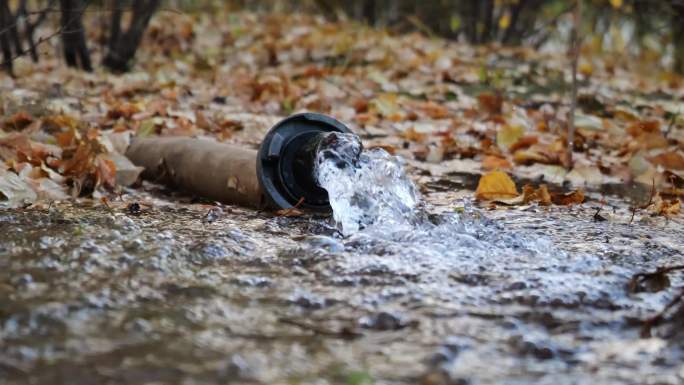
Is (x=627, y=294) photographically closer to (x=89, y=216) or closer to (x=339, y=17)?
(x=89, y=216)

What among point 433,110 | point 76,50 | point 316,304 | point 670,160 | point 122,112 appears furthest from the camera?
point 76,50

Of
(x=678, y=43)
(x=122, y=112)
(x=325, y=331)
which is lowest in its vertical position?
(x=325, y=331)

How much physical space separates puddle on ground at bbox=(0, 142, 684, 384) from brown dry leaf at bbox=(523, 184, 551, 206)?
0.77ft

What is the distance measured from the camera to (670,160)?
3273 millimetres

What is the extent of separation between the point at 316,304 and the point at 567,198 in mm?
1365

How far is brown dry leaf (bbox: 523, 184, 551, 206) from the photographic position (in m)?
2.66

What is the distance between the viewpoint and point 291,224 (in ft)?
7.53

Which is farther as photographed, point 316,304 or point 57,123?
point 57,123

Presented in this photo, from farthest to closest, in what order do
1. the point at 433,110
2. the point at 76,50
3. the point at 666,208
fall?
the point at 76,50 < the point at 433,110 < the point at 666,208

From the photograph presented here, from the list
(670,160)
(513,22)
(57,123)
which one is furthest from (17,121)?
(513,22)

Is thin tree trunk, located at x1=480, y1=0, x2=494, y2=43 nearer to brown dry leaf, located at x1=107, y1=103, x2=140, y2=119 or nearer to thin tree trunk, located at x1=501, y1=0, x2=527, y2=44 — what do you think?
thin tree trunk, located at x1=501, y1=0, x2=527, y2=44

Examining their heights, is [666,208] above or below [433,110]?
below

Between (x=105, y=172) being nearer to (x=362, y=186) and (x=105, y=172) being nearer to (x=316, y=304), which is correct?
(x=362, y=186)

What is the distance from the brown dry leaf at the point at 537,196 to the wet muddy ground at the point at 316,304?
351mm
